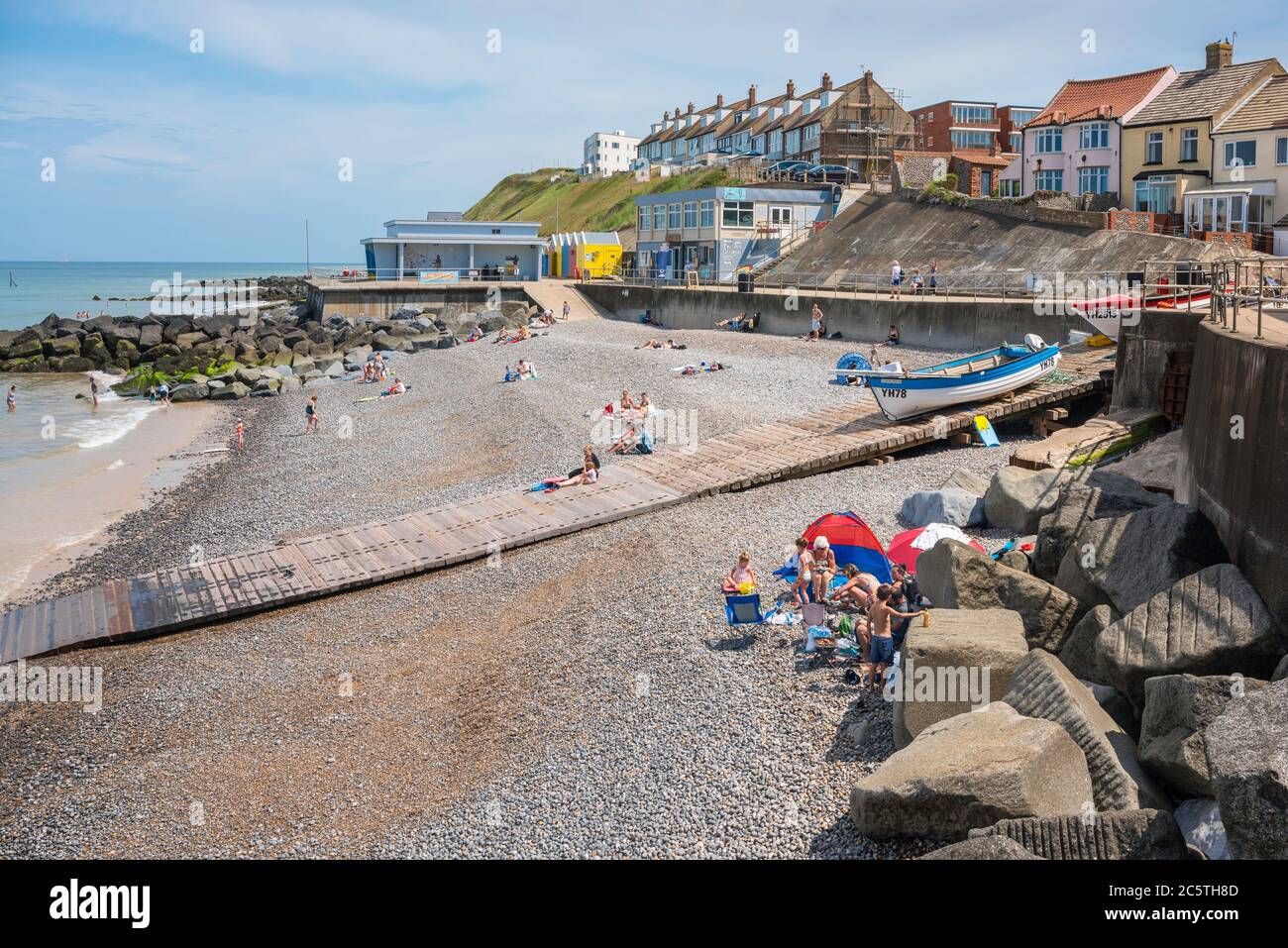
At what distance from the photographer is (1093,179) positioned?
42938 millimetres

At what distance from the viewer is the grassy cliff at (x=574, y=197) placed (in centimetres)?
8981

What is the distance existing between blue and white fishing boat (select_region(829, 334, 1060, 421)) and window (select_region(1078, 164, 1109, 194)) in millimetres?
25052

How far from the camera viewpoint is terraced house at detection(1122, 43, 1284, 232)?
37.6 metres

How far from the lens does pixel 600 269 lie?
60.0 metres

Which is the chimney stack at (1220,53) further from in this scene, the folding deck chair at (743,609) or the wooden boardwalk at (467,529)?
the folding deck chair at (743,609)

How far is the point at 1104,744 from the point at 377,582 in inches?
445

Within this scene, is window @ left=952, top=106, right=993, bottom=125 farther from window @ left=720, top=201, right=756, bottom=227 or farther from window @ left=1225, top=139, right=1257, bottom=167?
window @ left=1225, top=139, right=1257, bottom=167

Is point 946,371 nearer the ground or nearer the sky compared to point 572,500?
nearer the sky

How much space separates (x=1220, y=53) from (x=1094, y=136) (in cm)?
523

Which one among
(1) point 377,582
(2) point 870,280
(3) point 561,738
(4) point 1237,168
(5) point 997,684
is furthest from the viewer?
(2) point 870,280

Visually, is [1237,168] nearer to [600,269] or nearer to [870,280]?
[870,280]

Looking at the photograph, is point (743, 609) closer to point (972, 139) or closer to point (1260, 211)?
point (1260, 211)

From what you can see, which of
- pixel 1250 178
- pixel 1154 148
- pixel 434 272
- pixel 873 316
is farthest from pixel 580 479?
pixel 434 272

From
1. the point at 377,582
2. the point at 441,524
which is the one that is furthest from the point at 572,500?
the point at 377,582
